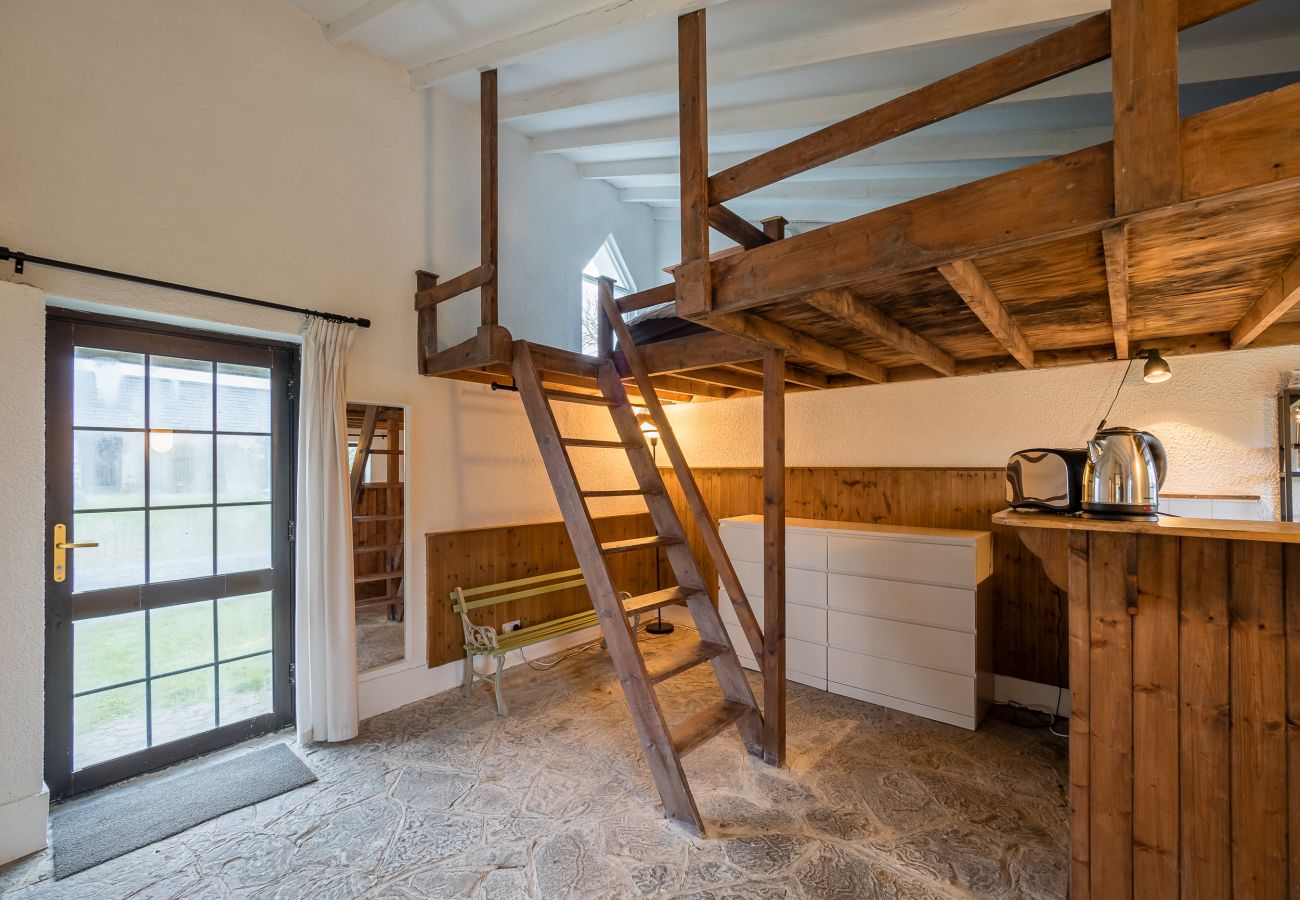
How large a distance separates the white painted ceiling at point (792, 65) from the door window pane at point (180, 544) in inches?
111

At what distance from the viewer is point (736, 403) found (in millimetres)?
5160

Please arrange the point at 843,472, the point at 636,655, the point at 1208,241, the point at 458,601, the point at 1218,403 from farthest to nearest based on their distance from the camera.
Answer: the point at 843,472 < the point at 458,601 < the point at 1218,403 < the point at 636,655 < the point at 1208,241

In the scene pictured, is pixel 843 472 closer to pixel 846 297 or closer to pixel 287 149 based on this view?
pixel 846 297

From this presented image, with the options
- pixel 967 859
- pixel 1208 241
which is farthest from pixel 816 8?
pixel 967 859

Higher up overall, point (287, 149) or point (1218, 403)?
point (287, 149)

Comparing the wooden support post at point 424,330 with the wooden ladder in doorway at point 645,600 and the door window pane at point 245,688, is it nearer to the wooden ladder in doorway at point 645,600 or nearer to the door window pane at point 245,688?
the wooden ladder in doorway at point 645,600

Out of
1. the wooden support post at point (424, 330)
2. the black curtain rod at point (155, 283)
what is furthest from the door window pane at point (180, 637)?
the wooden support post at point (424, 330)

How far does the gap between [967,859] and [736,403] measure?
12.0ft

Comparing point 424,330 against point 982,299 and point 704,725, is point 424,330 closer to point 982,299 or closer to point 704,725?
A: point 704,725

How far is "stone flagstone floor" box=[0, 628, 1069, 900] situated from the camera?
203cm

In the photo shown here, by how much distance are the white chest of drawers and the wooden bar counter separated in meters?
1.53

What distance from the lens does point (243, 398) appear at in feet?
10.1

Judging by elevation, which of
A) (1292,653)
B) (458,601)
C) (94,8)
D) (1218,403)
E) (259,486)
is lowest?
(458,601)

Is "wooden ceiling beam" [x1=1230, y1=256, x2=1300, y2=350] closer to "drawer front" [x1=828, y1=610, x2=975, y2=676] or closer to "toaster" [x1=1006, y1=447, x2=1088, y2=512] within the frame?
"toaster" [x1=1006, y1=447, x2=1088, y2=512]
